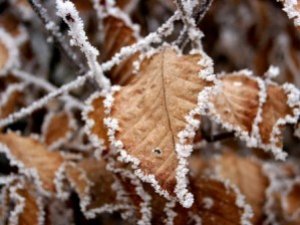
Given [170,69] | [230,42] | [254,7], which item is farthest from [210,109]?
[230,42]

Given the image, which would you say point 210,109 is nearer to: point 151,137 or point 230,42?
point 151,137

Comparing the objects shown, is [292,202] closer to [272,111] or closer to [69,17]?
[272,111]

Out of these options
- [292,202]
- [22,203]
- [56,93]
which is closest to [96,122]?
[56,93]

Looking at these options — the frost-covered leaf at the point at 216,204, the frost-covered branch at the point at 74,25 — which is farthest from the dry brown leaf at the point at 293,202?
the frost-covered branch at the point at 74,25

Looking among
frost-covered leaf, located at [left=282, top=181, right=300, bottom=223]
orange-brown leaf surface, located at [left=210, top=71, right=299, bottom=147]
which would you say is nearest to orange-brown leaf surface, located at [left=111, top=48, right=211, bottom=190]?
orange-brown leaf surface, located at [left=210, top=71, right=299, bottom=147]

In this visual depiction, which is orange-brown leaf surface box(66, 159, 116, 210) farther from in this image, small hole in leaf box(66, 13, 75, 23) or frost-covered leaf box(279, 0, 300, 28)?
frost-covered leaf box(279, 0, 300, 28)
